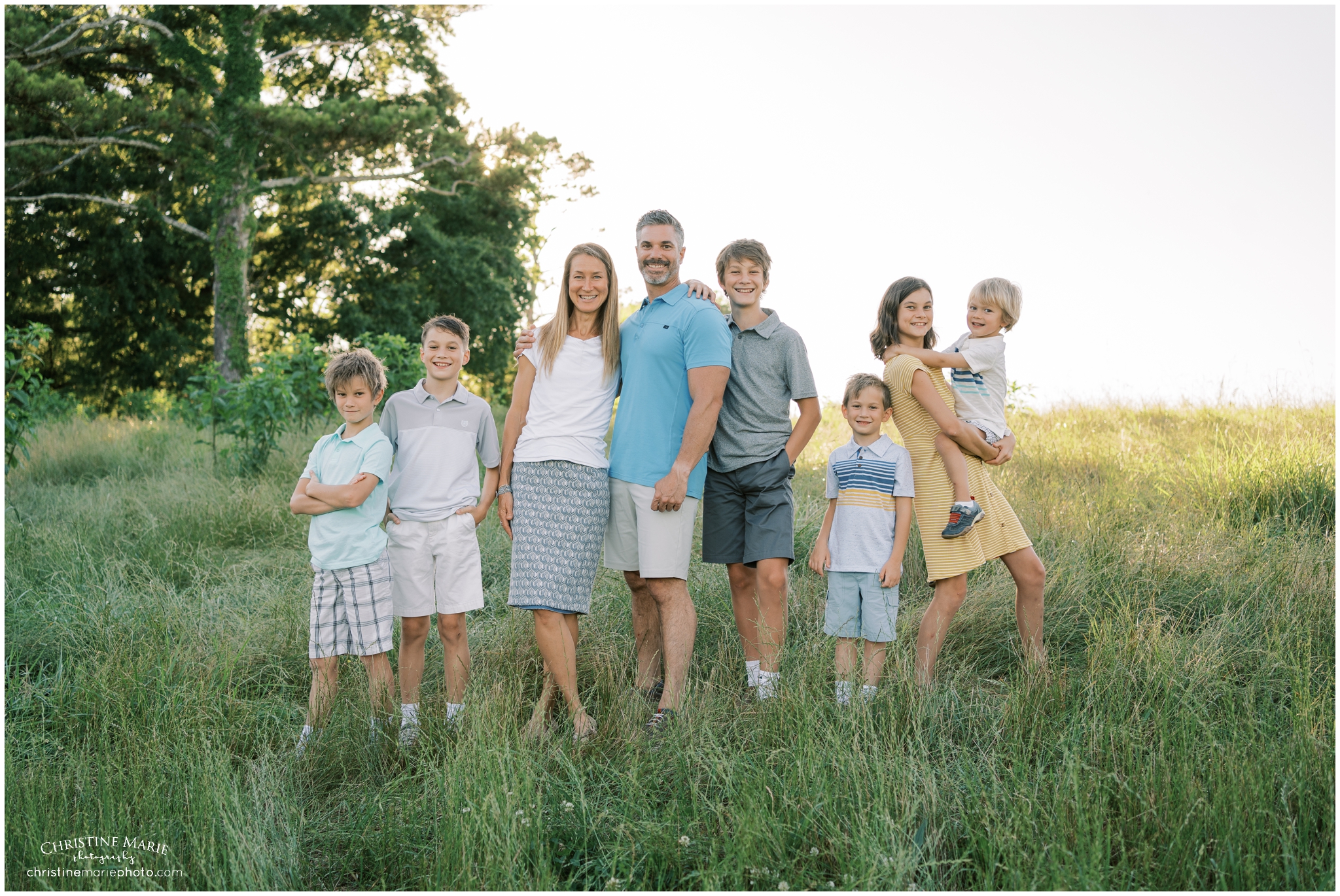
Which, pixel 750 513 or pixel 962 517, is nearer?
pixel 962 517

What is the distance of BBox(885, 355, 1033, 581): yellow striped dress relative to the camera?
3641 millimetres

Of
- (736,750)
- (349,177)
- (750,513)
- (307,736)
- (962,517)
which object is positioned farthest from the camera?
(349,177)

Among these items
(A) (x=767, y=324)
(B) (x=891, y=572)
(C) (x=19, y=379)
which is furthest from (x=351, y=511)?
(C) (x=19, y=379)

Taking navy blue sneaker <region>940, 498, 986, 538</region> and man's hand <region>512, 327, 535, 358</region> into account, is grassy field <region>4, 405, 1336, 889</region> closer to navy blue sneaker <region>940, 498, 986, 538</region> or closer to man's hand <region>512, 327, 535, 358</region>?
navy blue sneaker <region>940, 498, 986, 538</region>

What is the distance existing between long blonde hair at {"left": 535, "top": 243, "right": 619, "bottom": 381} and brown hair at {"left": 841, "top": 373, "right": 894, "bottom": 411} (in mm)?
1025

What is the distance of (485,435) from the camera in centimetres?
384

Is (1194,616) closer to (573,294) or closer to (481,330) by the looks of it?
(573,294)

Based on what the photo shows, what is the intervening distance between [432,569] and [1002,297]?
9.12 feet

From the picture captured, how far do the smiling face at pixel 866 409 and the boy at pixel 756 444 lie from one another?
0.18 metres

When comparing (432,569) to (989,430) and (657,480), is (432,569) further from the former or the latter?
(989,430)

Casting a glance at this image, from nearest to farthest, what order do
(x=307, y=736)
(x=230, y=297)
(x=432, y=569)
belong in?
(x=307, y=736)
(x=432, y=569)
(x=230, y=297)

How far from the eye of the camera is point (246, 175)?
57.0 ft

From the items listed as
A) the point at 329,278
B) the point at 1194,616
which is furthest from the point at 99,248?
the point at 1194,616

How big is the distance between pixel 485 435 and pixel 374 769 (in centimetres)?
146
